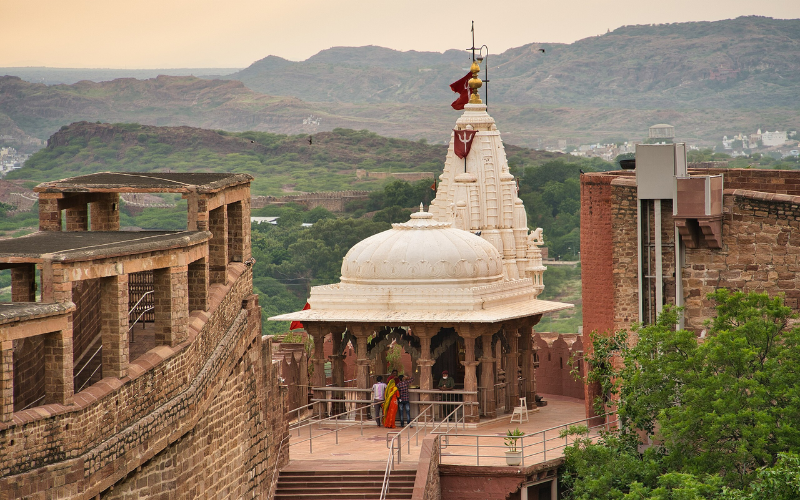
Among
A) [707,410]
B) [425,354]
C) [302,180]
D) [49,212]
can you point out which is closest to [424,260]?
[425,354]

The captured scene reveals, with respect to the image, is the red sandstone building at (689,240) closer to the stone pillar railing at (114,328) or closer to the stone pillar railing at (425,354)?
the stone pillar railing at (425,354)

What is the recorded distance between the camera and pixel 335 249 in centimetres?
8238

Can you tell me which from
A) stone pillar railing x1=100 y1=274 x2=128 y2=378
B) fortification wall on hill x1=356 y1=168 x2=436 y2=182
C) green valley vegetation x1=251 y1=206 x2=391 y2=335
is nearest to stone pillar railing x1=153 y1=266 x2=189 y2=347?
stone pillar railing x1=100 y1=274 x2=128 y2=378

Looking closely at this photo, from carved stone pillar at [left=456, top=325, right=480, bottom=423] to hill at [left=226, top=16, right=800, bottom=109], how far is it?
145064 millimetres

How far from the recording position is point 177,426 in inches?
677

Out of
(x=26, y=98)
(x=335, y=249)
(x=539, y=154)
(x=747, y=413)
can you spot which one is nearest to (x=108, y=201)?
(x=747, y=413)

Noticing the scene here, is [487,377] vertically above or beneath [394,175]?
beneath

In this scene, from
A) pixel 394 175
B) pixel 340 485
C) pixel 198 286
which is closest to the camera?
pixel 198 286

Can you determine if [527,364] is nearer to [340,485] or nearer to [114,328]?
[340,485]

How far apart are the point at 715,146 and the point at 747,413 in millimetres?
138812

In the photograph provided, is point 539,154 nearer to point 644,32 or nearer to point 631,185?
point 644,32

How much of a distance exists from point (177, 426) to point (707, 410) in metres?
7.48

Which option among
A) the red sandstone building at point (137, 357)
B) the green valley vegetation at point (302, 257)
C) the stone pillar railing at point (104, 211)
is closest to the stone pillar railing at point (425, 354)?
the red sandstone building at point (137, 357)

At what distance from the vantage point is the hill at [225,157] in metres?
113
